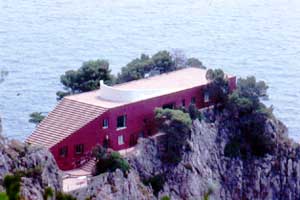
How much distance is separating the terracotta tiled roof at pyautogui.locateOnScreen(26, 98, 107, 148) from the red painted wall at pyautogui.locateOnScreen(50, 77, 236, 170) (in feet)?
1.19

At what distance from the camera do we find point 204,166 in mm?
56906

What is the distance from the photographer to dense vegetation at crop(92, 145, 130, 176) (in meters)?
50.2

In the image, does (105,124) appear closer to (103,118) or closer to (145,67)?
(103,118)

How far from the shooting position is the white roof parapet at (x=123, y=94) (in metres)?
54.8

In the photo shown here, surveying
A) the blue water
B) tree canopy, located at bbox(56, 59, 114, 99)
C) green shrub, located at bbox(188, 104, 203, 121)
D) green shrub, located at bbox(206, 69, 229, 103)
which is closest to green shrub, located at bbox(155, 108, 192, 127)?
green shrub, located at bbox(188, 104, 203, 121)

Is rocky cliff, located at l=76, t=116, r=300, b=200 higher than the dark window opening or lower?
lower

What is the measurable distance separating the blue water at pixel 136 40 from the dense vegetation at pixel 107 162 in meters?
19.2

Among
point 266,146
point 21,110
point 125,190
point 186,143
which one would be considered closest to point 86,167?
point 125,190

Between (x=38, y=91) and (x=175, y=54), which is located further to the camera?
(x=38, y=91)

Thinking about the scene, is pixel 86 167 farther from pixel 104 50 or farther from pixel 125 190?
pixel 104 50

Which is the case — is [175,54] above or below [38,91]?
above

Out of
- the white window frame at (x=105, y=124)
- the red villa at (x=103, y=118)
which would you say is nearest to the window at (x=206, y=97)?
the red villa at (x=103, y=118)

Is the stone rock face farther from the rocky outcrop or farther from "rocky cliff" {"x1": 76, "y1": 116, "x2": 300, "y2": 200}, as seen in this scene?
the rocky outcrop

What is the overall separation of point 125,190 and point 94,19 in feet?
174
